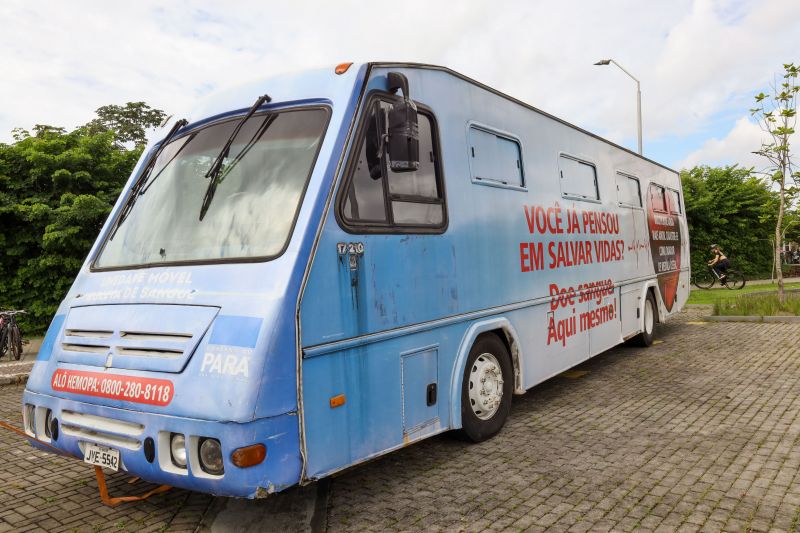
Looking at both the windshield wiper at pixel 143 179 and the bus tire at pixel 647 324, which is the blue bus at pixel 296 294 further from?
the bus tire at pixel 647 324

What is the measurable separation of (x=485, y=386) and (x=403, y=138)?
2491 millimetres

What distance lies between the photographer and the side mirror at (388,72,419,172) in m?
4.05

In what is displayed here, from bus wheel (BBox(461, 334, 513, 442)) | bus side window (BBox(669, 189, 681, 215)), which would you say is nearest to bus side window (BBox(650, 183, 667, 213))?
bus side window (BBox(669, 189, 681, 215))

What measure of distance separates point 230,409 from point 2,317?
10.1m

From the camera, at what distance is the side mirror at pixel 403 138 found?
13.3ft

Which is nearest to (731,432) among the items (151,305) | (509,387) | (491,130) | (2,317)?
(509,387)

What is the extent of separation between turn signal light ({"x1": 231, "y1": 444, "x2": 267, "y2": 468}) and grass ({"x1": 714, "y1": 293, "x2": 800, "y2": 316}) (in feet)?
42.0

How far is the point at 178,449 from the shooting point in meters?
3.46

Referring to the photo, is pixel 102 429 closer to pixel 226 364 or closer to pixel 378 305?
pixel 226 364

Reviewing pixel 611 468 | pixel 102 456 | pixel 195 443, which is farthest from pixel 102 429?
pixel 611 468

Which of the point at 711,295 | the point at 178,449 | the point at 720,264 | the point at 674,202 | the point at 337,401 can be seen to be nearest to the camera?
the point at 178,449

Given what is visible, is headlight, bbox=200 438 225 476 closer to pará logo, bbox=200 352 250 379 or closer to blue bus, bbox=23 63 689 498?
blue bus, bbox=23 63 689 498

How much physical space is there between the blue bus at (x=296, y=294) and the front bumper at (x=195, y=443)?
0.01 metres

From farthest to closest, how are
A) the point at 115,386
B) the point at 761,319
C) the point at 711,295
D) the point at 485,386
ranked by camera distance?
the point at 711,295 → the point at 761,319 → the point at 485,386 → the point at 115,386
